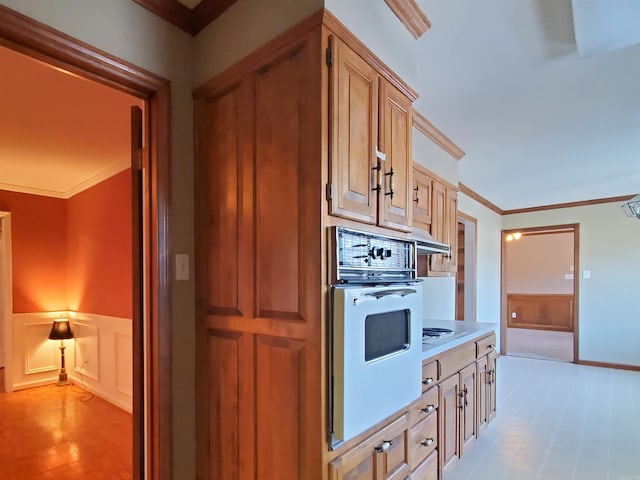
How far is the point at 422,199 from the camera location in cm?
293

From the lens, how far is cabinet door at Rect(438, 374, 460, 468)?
216 cm

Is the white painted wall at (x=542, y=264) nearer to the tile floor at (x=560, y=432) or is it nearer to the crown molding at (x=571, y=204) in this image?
the crown molding at (x=571, y=204)

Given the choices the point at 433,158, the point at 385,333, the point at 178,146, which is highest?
the point at 433,158

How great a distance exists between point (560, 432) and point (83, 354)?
486 centimetres

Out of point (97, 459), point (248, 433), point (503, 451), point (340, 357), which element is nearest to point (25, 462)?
point (97, 459)

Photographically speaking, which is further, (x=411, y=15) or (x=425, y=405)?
(x=425, y=405)

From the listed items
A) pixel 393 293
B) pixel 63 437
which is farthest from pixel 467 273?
pixel 63 437

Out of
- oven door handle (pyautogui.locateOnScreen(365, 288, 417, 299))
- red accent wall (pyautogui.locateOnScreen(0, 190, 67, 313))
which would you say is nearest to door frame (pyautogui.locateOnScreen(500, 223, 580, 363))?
oven door handle (pyautogui.locateOnScreen(365, 288, 417, 299))

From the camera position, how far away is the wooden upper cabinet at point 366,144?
131 centimetres

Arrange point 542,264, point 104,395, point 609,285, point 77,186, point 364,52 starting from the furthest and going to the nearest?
point 542,264, point 609,285, point 77,186, point 104,395, point 364,52

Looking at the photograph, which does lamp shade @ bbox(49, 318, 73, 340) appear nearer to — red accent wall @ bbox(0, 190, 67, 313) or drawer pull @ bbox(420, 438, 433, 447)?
red accent wall @ bbox(0, 190, 67, 313)

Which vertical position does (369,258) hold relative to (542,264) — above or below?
above

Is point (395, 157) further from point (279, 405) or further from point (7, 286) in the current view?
point (7, 286)

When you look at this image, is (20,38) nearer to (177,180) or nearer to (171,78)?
(171,78)
